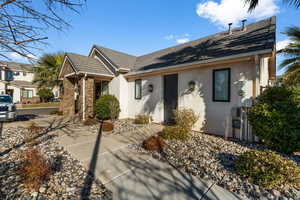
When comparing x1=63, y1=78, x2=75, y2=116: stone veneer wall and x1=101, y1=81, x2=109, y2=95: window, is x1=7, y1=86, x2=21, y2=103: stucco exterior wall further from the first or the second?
x1=101, y1=81, x2=109, y2=95: window

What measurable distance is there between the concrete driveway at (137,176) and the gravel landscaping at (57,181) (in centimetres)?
18

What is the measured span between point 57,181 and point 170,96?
6.22 m

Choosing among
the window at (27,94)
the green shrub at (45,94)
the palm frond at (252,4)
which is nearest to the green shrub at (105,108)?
the palm frond at (252,4)

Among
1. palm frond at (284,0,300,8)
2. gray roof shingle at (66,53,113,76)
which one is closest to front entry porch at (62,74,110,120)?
gray roof shingle at (66,53,113,76)

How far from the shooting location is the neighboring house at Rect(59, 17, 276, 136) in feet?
17.1

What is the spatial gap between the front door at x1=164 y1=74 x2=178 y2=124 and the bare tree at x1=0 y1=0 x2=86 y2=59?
19.3 ft

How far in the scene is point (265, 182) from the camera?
2.50 m

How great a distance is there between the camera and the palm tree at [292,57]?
29.7 feet

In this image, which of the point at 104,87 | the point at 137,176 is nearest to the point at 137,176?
the point at 137,176

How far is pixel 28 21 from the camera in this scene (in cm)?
225

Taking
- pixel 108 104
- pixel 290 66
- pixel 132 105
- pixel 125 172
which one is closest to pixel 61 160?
pixel 125 172

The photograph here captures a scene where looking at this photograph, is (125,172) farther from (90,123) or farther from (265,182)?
(90,123)

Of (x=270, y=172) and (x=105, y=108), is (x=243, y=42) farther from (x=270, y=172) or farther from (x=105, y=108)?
(x=105, y=108)

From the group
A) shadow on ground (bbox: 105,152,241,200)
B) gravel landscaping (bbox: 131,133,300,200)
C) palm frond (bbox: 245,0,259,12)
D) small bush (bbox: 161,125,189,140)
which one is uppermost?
palm frond (bbox: 245,0,259,12)
